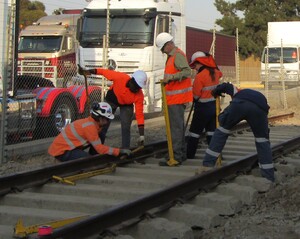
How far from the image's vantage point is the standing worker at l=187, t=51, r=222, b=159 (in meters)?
9.59

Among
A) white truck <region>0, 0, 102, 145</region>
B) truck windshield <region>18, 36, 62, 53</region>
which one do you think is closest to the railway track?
white truck <region>0, 0, 102, 145</region>

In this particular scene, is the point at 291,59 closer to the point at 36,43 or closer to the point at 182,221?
the point at 36,43

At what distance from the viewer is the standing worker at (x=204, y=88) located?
31.4 feet

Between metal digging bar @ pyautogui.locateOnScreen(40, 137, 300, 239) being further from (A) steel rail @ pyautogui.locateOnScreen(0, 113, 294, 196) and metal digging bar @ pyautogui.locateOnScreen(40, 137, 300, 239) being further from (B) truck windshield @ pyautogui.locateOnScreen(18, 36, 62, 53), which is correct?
(B) truck windshield @ pyautogui.locateOnScreen(18, 36, 62, 53)

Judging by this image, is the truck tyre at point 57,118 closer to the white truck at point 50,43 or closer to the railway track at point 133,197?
the railway track at point 133,197

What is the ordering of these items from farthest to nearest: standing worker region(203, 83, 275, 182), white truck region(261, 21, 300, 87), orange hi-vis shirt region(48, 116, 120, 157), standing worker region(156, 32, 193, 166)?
white truck region(261, 21, 300, 87) < standing worker region(156, 32, 193, 166) < orange hi-vis shirt region(48, 116, 120, 157) < standing worker region(203, 83, 275, 182)

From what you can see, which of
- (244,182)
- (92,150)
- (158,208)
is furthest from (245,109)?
(92,150)

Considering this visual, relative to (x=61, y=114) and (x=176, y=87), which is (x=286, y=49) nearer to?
(x=61, y=114)

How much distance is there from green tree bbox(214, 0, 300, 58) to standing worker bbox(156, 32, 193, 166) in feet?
159

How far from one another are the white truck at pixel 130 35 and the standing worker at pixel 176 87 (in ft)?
29.3

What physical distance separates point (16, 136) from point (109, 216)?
7253mm

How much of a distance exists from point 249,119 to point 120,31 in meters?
11.2

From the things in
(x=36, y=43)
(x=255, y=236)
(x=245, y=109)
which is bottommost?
(x=255, y=236)

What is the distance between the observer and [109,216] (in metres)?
5.84
